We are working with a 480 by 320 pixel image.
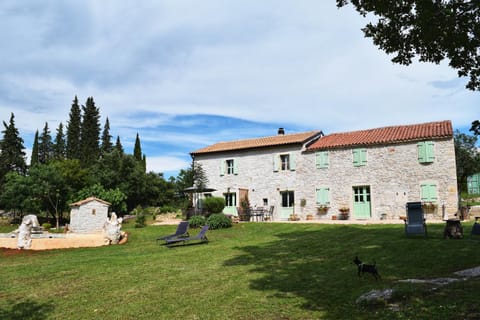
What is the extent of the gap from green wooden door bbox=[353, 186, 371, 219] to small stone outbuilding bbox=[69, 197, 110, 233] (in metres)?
13.7

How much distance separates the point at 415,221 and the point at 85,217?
14.5 metres

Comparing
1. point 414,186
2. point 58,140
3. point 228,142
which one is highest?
point 58,140

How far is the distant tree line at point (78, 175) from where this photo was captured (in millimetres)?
22859

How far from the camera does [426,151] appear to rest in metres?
17.9

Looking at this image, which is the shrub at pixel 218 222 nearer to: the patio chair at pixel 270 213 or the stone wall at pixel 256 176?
the stone wall at pixel 256 176

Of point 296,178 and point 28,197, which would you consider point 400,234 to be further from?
point 28,197

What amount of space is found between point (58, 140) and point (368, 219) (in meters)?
45.9

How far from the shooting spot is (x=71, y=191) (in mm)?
24828

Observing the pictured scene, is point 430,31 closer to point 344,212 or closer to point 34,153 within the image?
point 344,212

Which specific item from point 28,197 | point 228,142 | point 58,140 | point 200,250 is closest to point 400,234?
point 200,250

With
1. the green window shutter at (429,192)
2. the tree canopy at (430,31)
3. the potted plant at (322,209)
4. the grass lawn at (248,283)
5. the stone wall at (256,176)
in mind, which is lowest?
the grass lawn at (248,283)

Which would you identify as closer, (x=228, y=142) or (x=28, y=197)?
(x=28, y=197)

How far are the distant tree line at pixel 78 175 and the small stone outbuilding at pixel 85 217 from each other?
6.45m

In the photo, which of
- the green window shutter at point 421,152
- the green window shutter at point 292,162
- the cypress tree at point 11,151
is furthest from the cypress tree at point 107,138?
the green window shutter at point 421,152
